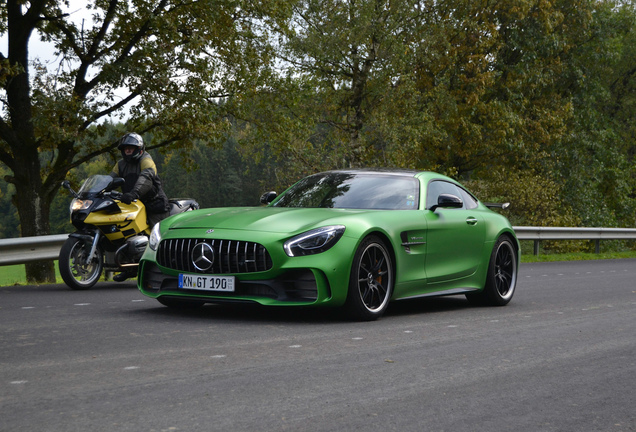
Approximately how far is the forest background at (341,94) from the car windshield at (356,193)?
357 inches

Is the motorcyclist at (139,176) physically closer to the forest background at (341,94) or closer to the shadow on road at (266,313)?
the shadow on road at (266,313)

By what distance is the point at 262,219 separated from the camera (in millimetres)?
7453

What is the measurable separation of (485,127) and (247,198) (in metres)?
91.3

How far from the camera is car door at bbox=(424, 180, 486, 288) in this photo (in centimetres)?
842

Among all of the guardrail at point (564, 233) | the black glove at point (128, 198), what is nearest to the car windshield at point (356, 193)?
the black glove at point (128, 198)

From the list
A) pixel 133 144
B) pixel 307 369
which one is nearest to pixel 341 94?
pixel 133 144

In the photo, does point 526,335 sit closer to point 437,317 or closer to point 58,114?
point 437,317

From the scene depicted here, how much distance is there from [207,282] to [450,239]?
109 inches

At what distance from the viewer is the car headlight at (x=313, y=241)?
7.06 metres

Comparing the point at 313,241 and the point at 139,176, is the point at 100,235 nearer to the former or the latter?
the point at 139,176

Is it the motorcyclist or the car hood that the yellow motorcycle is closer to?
the motorcyclist

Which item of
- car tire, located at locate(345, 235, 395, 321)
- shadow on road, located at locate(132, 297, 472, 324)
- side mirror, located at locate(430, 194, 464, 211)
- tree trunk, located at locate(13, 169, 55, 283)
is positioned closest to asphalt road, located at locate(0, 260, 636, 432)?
shadow on road, located at locate(132, 297, 472, 324)

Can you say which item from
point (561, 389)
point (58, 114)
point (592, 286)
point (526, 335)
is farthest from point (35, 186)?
point (561, 389)

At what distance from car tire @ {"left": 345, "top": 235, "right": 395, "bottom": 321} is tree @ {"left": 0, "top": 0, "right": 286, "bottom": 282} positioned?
34.3 ft
